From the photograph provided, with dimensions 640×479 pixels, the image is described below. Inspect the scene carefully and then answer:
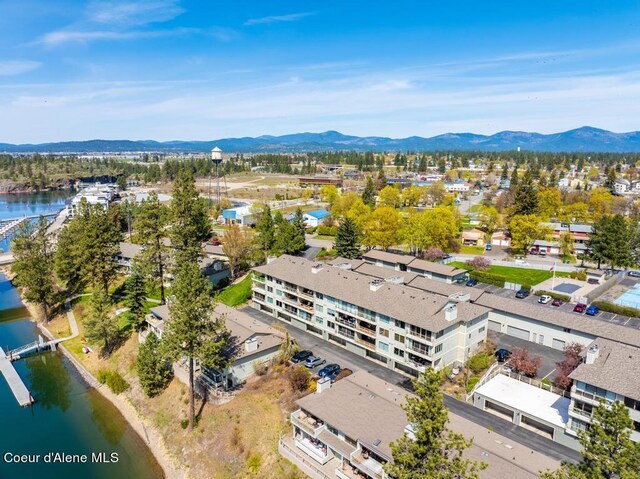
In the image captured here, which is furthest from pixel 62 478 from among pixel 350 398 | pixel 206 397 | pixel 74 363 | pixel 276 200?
pixel 276 200

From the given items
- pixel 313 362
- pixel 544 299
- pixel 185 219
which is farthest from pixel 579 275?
pixel 185 219

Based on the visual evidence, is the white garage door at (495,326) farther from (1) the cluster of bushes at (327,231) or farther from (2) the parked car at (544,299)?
(1) the cluster of bushes at (327,231)

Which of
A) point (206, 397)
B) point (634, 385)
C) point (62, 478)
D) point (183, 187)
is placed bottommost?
point (62, 478)

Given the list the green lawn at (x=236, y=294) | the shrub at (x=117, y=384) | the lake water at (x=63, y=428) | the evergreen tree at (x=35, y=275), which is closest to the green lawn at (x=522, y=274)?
the green lawn at (x=236, y=294)

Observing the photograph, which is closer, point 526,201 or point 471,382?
point 471,382

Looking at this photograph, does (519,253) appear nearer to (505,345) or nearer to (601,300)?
(601,300)

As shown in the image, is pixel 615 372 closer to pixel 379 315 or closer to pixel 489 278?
pixel 379 315

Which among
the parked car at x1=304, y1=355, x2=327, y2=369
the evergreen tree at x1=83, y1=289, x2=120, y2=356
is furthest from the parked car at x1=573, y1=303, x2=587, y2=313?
the evergreen tree at x1=83, y1=289, x2=120, y2=356
